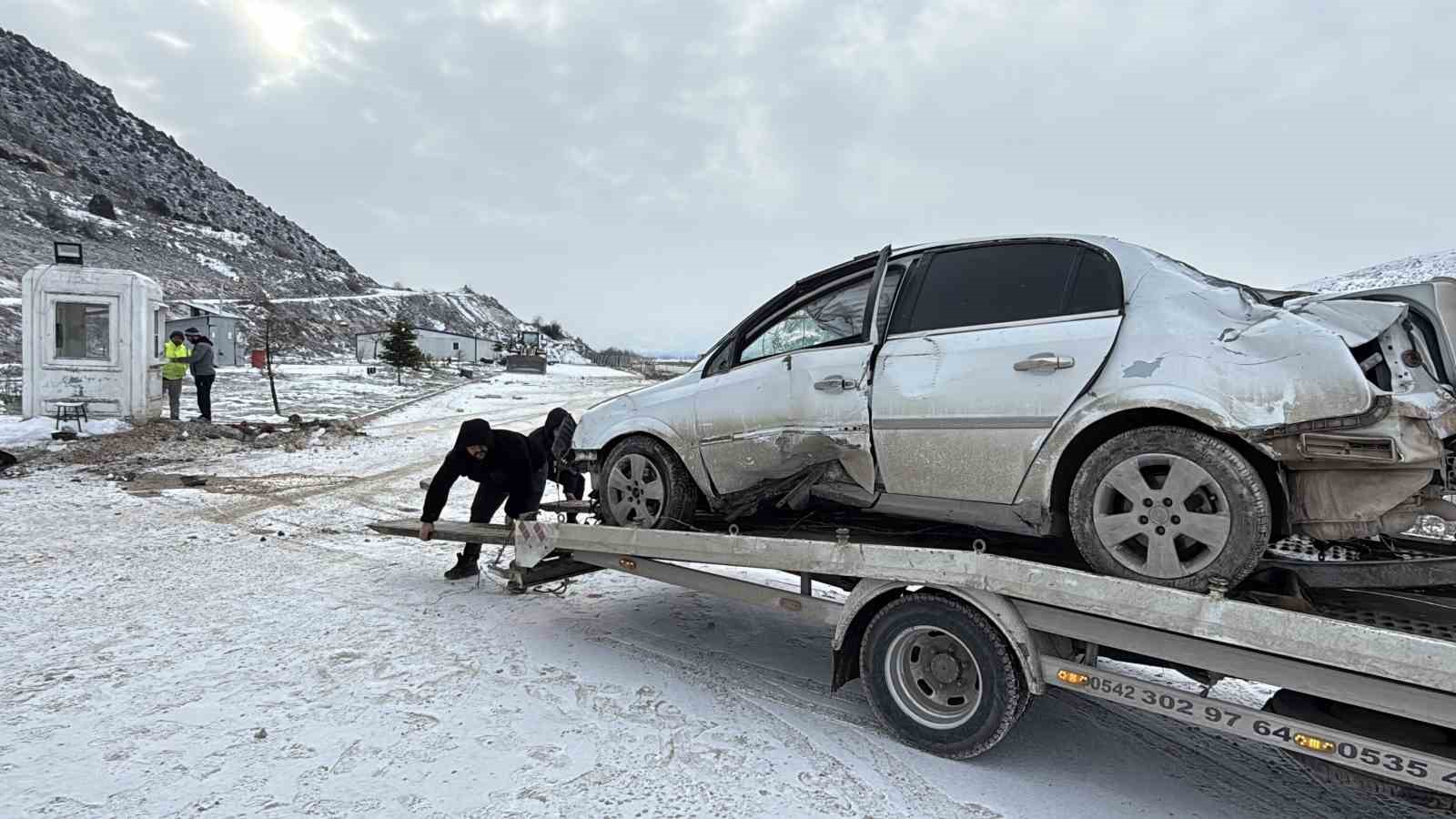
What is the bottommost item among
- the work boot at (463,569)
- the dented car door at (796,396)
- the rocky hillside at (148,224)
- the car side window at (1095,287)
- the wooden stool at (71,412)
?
the work boot at (463,569)

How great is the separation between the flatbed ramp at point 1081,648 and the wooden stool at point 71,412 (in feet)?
45.1

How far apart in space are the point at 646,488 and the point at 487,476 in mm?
1956

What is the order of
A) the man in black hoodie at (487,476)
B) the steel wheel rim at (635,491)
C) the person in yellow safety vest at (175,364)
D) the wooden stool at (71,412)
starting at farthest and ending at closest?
the person in yellow safety vest at (175,364) < the wooden stool at (71,412) < the man in black hoodie at (487,476) < the steel wheel rim at (635,491)

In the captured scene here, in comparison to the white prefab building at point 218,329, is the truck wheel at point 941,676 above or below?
below

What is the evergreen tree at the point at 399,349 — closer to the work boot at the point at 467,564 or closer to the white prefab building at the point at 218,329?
the white prefab building at the point at 218,329

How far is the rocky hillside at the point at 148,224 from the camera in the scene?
41250 millimetres

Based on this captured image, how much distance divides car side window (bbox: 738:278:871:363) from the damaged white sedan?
0.04 ft

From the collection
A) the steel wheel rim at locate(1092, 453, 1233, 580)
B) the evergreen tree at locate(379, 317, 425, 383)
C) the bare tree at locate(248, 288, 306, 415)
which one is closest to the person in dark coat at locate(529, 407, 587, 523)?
the steel wheel rim at locate(1092, 453, 1233, 580)

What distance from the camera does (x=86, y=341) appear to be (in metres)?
13.5

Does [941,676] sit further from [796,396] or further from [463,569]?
[463,569]

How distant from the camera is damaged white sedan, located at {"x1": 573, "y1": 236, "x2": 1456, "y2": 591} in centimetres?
279

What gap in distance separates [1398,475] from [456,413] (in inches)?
732

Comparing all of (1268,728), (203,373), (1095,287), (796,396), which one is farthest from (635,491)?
(203,373)

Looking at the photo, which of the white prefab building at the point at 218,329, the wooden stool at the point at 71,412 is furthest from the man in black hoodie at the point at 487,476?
the white prefab building at the point at 218,329
